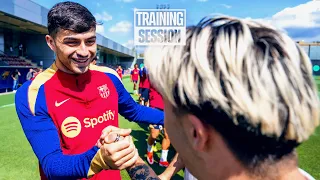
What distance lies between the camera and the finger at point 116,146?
3.87 feet

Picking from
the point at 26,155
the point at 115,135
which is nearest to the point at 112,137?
the point at 115,135

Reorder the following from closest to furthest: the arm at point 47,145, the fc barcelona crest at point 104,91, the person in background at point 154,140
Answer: the arm at point 47,145 < the fc barcelona crest at point 104,91 < the person in background at point 154,140

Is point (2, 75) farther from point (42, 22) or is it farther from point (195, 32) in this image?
point (195, 32)

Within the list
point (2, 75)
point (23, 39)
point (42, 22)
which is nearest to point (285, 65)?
point (2, 75)

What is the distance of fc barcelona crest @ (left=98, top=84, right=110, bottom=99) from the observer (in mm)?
2170

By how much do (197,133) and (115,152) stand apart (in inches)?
19.0

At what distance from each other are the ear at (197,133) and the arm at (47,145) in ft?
2.27

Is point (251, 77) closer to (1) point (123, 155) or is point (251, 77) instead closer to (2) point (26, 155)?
(1) point (123, 155)

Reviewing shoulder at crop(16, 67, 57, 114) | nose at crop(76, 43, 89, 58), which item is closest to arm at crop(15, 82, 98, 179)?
shoulder at crop(16, 67, 57, 114)

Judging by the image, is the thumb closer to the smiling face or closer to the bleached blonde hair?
the bleached blonde hair

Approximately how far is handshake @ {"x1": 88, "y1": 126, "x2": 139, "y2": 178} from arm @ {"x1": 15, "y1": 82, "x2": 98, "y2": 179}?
0.38 feet

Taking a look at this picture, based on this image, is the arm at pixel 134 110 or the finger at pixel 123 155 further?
the arm at pixel 134 110

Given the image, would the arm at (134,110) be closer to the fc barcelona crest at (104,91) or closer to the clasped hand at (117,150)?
the fc barcelona crest at (104,91)

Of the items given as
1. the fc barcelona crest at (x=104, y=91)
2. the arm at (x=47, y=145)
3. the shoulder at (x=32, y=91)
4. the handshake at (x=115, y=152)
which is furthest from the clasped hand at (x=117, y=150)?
the fc barcelona crest at (x=104, y=91)
